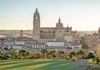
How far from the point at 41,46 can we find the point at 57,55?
25.5 metres

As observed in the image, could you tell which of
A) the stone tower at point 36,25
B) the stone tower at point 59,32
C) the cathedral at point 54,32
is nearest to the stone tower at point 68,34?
the cathedral at point 54,32

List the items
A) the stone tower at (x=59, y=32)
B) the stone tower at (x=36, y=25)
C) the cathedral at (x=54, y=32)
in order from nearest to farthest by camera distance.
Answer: the stone tower at (x=36, y=25) < the cathedral at (x=54, y=32) < the stone tower at (x=59, y=32)

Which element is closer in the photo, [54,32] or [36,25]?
[36,25]

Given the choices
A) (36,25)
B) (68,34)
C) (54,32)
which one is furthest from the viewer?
(54,32)

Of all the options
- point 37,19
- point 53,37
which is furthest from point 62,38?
point 37,19

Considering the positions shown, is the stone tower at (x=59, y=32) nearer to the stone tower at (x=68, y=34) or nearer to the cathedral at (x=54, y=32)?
the cathedral at (x=54, y=32)

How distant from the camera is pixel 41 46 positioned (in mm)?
68812

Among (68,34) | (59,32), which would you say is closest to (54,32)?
(59,32)

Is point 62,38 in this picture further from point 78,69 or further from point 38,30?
point 78,69

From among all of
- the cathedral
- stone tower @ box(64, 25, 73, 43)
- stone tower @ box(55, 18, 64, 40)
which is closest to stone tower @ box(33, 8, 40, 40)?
the cathedral

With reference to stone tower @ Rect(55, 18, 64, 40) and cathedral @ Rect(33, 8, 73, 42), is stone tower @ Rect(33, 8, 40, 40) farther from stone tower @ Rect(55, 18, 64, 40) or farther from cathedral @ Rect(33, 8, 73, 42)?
stone tower @ Rect(55, 18, 64, 40)

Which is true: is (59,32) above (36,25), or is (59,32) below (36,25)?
below

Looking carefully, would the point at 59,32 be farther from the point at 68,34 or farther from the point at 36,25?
the point at 36,25

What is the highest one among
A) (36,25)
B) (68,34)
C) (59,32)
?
(36,25)
